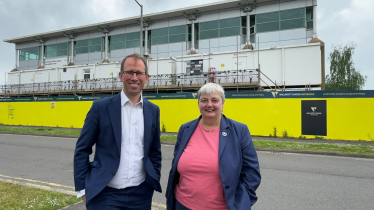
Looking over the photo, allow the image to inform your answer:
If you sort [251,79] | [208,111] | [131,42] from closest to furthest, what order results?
[208,111] < [251,79] < [131,42]

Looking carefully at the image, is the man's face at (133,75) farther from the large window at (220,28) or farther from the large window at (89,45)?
the large window at (89,45)

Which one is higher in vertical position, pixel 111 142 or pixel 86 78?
pixel 86 78

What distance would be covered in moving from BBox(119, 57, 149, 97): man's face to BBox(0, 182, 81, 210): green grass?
275 centimetres

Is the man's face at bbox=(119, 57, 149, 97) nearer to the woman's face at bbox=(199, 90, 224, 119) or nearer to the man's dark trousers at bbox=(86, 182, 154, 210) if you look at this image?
the woman's face at bbox=(199, 90, 224, 119)

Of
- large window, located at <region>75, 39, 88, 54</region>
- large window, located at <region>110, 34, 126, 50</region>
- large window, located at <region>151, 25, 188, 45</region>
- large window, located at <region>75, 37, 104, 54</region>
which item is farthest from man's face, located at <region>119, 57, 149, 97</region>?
large window, located at <region>75, 39, 88, 54</region>

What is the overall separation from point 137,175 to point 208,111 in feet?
2.86

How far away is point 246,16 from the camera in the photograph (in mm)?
25703

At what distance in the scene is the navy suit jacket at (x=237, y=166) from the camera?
1997mm

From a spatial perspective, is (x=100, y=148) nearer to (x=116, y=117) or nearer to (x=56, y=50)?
(x=116, y=117)

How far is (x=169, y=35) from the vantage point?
29.0 meters

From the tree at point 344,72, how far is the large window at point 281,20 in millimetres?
16187

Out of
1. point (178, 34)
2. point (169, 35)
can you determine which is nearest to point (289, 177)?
point (178, 34)

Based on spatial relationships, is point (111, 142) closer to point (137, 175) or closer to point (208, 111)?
point (137, 175)

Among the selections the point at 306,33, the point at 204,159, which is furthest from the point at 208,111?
the point at 306,33
